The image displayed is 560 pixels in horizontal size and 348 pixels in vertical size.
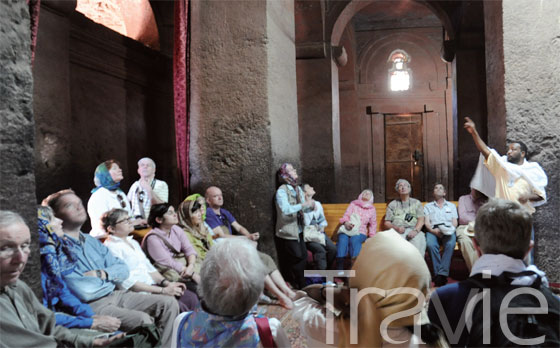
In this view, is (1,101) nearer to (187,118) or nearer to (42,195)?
(187,118)

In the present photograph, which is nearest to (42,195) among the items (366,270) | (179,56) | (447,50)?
(179,56)

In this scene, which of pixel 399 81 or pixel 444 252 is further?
pixel 399 81

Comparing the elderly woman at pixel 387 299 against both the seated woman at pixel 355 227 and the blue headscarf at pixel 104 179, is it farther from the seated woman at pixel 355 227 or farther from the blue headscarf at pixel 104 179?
the seated woman at pixel 355 227

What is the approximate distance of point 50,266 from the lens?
2.71m

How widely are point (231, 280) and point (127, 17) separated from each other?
790cm

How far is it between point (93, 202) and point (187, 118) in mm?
1369

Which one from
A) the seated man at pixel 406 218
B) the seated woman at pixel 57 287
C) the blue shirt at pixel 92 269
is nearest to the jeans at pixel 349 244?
the seated man at pixel 406 218

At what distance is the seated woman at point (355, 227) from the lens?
18.1 ft

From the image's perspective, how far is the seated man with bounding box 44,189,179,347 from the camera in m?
2.87

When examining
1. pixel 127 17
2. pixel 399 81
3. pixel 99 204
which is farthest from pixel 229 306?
pixel 399 81

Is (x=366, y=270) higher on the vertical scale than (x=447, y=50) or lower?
lower

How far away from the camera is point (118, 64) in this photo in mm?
7656

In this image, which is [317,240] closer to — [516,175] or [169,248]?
[169,248]

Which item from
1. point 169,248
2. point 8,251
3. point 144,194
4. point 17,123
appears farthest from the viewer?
point 144,194
